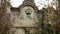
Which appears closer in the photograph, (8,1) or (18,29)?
(8,1)

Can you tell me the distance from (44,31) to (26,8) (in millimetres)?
3510

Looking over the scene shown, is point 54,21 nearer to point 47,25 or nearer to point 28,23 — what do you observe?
point 47,25

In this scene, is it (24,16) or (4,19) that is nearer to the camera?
(4,19)

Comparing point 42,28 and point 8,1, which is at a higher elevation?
point 8,1

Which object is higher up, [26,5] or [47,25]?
[26,5]

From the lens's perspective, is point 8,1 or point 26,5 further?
point 26,5

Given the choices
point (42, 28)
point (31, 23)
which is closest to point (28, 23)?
point (31, 23)

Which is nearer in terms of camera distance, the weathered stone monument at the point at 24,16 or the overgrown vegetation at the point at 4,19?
the overgrown vegetation at the point at 4,19

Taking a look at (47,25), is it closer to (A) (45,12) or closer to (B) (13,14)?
(A) (45,12)

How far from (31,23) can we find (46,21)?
272 cm

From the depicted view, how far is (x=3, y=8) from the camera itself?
43.8 feet

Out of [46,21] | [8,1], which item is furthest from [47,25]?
[8,1]

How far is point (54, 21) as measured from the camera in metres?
12.9

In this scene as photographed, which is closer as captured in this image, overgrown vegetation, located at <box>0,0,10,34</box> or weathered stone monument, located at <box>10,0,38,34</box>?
overgrown vegetation, located at <box>0,0,10,34</box>
